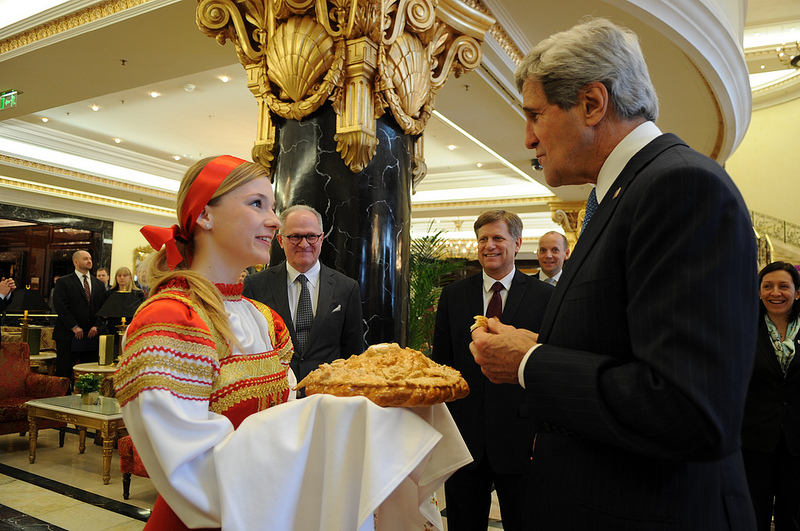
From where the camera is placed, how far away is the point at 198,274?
159 centimetres

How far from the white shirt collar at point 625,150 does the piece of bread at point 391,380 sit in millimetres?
623

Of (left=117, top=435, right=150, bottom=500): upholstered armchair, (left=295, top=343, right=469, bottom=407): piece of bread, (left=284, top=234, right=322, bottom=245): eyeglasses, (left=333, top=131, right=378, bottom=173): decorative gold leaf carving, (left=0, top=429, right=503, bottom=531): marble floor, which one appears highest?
(left=333, top=131, right=378, bottom=173): decorative gold leaf carving

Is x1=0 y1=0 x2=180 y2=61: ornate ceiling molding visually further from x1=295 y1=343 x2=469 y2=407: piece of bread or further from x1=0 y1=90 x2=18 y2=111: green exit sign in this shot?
x1=295 y1=343 x2=469 y2=407: piece of bread

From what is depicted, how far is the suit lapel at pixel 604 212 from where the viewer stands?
4.25ft

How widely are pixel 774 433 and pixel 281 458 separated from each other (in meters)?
3.23

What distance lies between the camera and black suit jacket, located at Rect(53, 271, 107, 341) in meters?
8.30

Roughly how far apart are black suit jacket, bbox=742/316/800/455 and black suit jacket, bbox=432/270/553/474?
150 centimetres

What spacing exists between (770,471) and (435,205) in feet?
41.5

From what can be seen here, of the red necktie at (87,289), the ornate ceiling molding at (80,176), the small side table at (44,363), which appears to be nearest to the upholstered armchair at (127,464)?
the red necktie at (87,289)

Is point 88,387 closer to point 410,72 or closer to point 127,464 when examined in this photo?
point 127,464

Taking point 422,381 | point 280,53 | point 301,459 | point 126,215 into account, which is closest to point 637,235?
point 422,381

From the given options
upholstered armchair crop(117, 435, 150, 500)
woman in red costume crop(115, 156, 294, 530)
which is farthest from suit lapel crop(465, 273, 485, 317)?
upholstered armchair crop(117, 435, 150, 500)

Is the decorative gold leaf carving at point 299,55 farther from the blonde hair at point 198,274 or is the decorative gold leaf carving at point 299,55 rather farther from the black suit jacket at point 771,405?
the black suit jacket at point 771,405

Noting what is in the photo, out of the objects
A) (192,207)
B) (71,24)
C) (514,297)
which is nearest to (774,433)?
(514,297)
